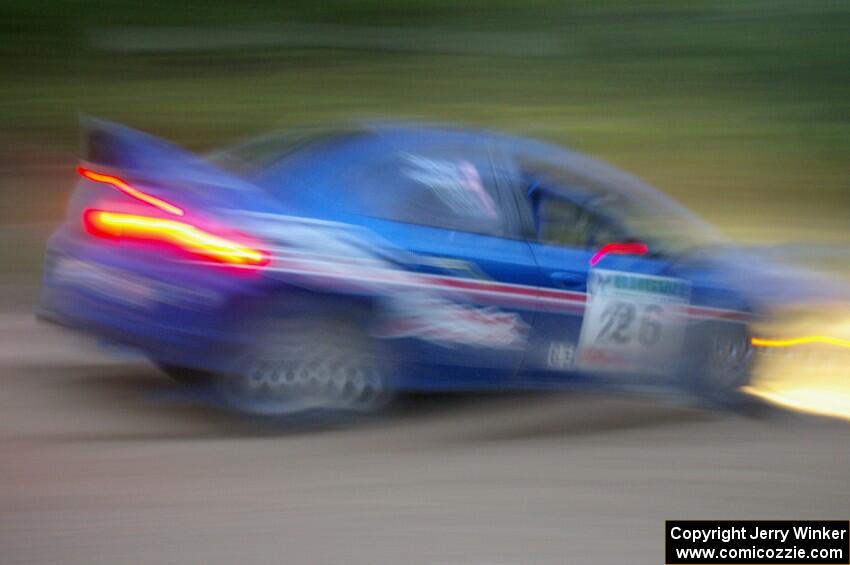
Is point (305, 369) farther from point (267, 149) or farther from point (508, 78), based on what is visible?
point (508, 78)

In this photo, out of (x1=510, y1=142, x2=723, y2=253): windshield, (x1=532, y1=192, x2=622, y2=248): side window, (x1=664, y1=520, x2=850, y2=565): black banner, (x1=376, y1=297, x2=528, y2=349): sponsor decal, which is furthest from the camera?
(x1=510, y1=142, x2=723, y2=253): windshield

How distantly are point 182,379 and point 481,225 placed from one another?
157 cm

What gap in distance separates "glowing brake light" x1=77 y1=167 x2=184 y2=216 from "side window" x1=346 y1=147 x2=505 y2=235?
2.56 feet

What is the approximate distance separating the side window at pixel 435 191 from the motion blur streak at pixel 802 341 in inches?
60.8

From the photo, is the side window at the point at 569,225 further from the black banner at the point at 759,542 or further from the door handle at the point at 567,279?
the black banner at the point at 759,542

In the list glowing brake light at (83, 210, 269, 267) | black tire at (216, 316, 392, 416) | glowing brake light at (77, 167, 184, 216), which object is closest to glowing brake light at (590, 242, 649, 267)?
black tire at (216, 316, 392, 416)

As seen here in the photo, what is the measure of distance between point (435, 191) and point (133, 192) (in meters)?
1.27

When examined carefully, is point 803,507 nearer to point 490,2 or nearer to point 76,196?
point 76,196

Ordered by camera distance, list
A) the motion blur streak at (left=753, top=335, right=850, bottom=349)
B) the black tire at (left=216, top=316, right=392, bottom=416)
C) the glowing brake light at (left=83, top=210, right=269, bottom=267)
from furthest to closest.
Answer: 1. the motion blur streak at (left=753, top=335, right=850, bottom=349)
2. the black tire at (left=216, top=316, right=392, bottom=416)
3. the glowing brake light at (left=83, top=210, right=269, bottom=267)

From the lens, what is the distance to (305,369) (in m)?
5.36

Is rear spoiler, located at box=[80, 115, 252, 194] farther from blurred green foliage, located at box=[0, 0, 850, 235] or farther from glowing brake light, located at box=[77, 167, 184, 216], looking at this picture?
blurred green foliage, located at box=[0, 0, 850, 235]

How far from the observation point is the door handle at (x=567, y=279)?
5.65 meters

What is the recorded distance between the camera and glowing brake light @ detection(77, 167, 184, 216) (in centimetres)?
515

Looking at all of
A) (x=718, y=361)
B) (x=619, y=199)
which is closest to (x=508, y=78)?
(x=619, y=199)
